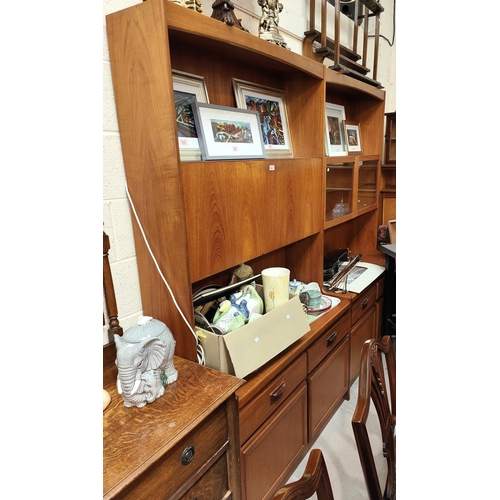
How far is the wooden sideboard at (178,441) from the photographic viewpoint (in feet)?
2.41

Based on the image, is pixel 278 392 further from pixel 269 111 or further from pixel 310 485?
pixel 269 111

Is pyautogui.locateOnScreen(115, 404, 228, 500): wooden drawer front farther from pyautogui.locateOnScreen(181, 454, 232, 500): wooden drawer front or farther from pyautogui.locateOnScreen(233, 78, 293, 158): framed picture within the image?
pyautogui.locateOnScreen(233, 78, 293, 158): framed picture

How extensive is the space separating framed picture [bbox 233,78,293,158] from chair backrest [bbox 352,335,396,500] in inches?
40.3

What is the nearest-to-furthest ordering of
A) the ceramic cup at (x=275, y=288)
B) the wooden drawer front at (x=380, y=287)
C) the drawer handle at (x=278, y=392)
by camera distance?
the drawer handle at (x=278, y=392), the ceramic cup at (x=275, y=288), the wooden drawer front at (x=380, y=287)

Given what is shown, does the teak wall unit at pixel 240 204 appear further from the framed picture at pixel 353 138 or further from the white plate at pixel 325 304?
the framed picture at pixel 353 138

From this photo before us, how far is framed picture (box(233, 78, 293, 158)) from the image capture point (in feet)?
5.03

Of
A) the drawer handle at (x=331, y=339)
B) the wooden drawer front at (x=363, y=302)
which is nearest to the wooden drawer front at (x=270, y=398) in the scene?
the drawer handle at (x=331, y=339)

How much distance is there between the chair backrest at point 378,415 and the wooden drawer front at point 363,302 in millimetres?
877

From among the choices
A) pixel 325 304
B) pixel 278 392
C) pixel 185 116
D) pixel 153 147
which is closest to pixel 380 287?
pixel 325 304

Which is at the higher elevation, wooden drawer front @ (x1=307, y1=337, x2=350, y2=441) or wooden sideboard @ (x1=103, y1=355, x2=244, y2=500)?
wooden sideboard @ (x1=103, y1=355, x2=244, y2=500)

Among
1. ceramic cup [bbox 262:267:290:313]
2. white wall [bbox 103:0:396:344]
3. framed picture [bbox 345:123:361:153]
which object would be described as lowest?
ceramic cup [bbox 262:267:290:313]

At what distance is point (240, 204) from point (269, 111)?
0.65 meters

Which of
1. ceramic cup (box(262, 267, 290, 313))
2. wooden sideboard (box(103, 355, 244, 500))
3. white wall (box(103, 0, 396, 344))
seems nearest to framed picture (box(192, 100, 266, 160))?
white wall (box(103, 0, 396, 344))

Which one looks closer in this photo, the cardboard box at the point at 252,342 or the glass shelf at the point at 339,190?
the cardboard box at the point at 252,342
